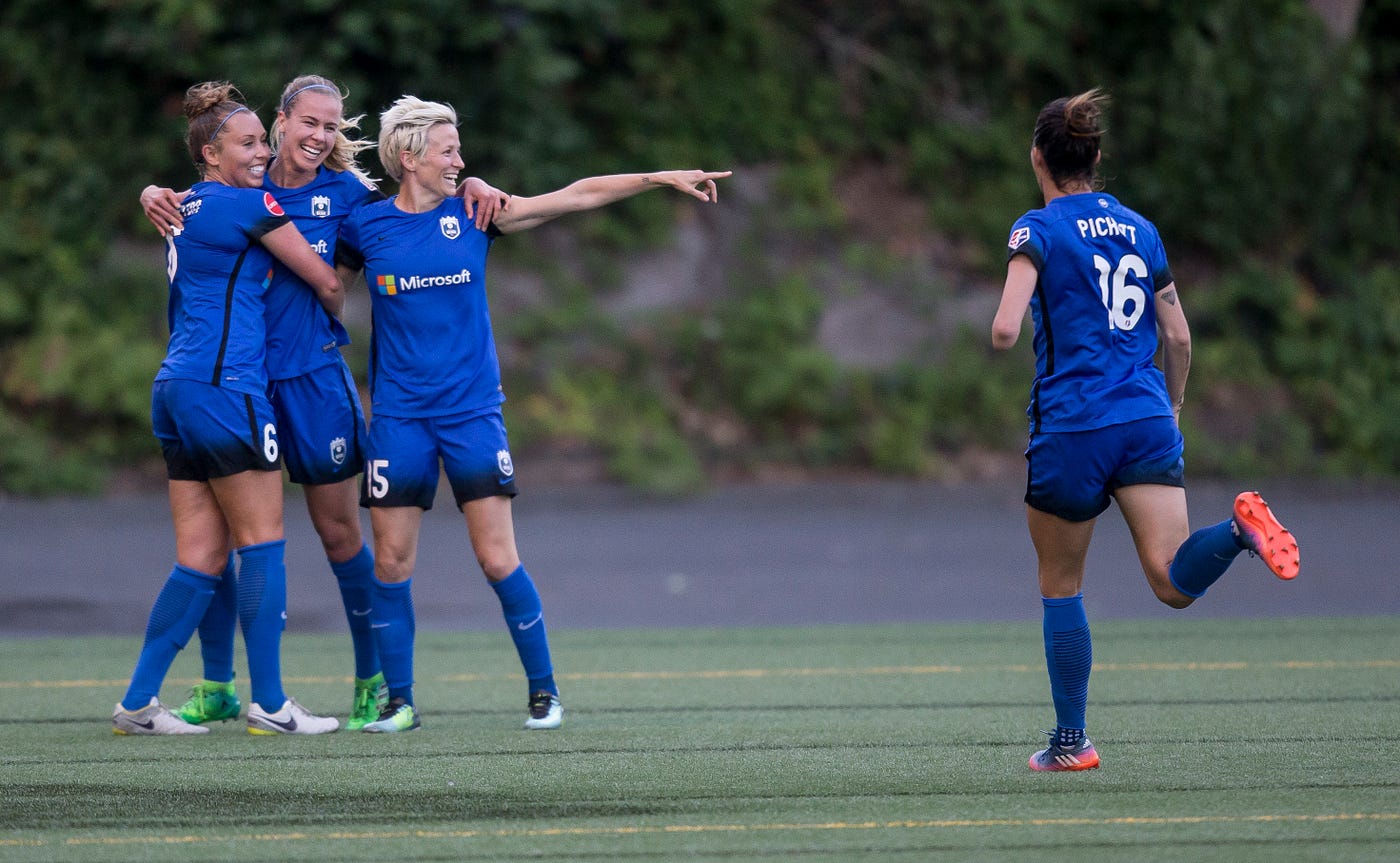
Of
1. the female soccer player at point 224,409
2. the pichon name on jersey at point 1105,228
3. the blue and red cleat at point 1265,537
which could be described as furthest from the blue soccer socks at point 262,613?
the blue and red cleat at point 1265,537

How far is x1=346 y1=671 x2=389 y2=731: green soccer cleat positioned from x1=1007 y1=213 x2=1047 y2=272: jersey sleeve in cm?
288

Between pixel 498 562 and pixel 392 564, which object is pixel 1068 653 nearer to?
pixel 498 562

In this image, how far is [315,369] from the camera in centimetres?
603

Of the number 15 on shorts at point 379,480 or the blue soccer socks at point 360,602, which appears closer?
the number 15 on shorts at point 379,480

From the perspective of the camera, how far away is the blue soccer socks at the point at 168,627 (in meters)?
5.86

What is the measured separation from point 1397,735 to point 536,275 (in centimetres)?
1195

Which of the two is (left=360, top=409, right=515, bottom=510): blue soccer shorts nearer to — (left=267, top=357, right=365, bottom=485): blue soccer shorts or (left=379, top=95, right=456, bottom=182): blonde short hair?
(left=267, top=357, right=365, bottom=485): blue soccer shorts

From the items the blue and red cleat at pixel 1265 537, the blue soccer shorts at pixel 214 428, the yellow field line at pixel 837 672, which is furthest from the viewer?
the yellow field line at pixel 837 672

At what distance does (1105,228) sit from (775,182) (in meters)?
12.3

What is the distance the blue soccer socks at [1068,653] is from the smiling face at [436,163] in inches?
103

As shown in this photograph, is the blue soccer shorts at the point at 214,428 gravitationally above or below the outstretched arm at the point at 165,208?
below

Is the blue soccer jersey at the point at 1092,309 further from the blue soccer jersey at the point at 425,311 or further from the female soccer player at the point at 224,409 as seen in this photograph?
the female soccer player at the point at 224,409

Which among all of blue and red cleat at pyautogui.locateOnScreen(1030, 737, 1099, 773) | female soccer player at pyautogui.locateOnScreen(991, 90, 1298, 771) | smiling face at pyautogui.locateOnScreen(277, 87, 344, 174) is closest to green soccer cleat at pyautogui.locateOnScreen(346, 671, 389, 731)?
smiling face at pyautogui.locateOnScreen(277, 87, 344, 174)

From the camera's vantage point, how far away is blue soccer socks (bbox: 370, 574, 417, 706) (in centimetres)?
593
